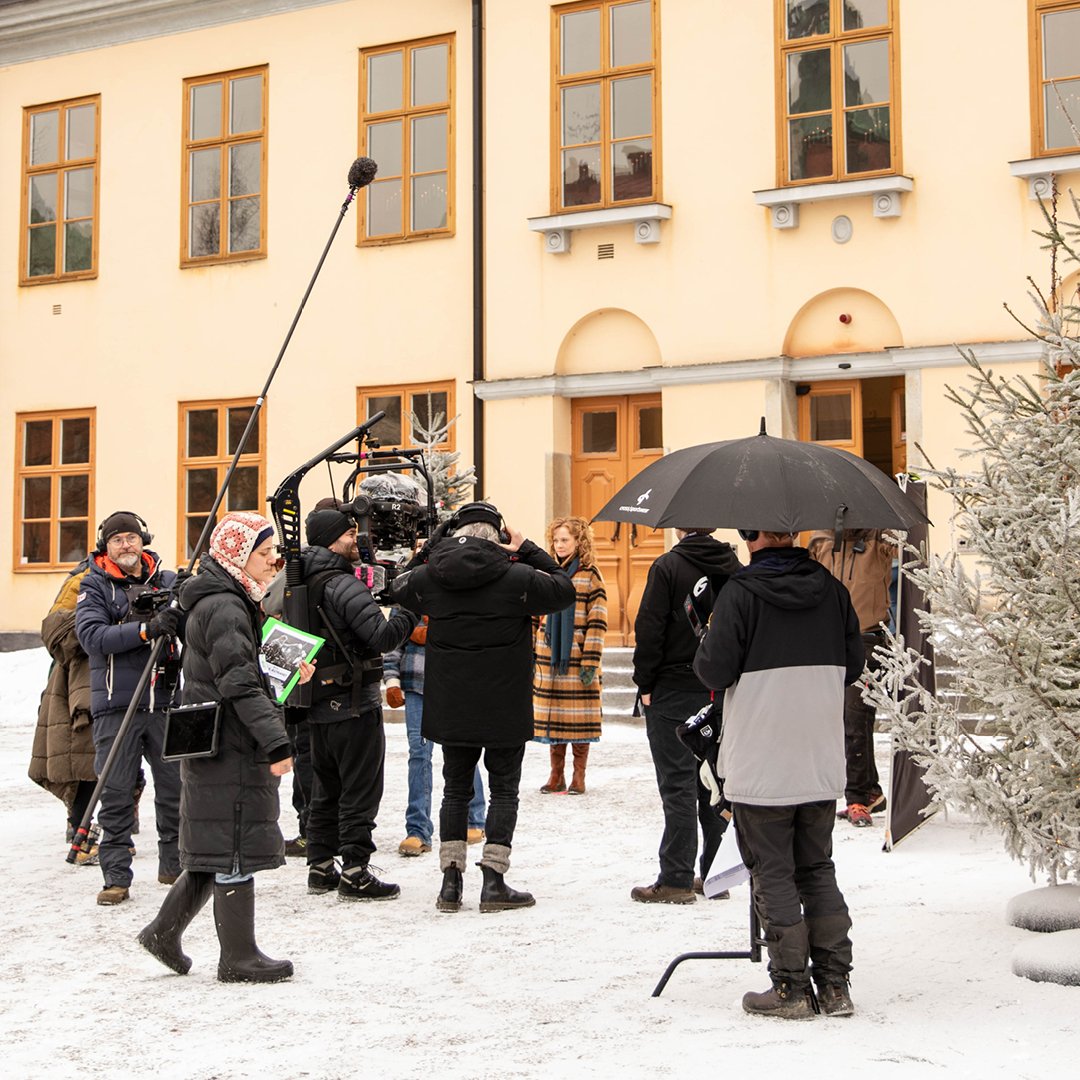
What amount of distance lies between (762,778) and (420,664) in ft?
12.2

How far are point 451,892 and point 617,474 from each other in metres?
9.65

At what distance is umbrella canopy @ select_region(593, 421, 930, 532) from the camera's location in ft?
17.6

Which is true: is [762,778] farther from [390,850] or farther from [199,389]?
[199,389]

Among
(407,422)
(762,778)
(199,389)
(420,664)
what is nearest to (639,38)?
(407,422)

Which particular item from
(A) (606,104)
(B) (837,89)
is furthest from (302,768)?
(A) (606,104)

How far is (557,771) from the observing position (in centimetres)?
1077

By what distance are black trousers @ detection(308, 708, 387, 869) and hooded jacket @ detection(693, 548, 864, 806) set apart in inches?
97.9

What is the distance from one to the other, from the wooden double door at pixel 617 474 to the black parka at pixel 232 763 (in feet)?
32.8

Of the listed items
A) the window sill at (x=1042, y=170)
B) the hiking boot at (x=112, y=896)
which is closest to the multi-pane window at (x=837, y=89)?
the window sill at (x=1042, y=170)

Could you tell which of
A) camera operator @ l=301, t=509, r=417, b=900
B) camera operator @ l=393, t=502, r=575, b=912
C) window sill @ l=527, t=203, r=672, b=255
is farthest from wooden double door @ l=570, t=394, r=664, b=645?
camera operator @ l=393, t=502, r=575, b=912

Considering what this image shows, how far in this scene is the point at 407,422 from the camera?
17.2 metres

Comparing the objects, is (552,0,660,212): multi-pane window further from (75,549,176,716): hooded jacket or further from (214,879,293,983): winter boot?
(214,879,293,983): winter boot

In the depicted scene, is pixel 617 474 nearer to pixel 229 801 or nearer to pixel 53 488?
pixel 53 488

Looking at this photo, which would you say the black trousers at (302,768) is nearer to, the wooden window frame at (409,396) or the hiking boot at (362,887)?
the hiking boot at (362,887)
